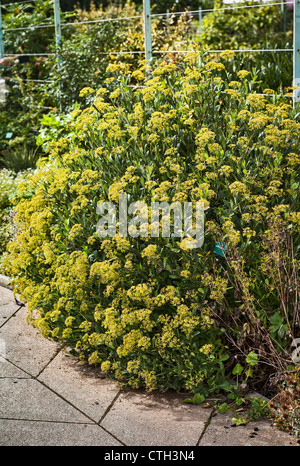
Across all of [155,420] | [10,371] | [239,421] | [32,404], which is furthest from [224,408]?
[10,371]

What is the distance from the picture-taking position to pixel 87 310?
351 centimetres

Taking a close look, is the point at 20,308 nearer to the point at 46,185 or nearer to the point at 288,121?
the point at 46,185

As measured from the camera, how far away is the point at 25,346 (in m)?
4.12

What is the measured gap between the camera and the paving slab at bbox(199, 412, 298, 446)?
2852mm

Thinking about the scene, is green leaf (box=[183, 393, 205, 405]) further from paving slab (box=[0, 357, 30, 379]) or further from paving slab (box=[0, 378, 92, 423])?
paving slab (box=[0, 357, 30, 379])

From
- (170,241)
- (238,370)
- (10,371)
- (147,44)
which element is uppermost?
(147,44)

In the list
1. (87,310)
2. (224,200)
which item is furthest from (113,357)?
(224,200)

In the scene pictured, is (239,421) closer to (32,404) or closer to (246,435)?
(246,435)

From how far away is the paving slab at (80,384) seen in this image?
3.35m

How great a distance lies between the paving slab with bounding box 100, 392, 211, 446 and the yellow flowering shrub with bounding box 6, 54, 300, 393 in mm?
103

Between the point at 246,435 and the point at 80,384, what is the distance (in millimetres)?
1163

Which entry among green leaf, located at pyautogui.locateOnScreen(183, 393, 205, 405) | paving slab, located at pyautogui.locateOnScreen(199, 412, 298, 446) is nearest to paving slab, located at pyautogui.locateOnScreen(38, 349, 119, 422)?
green leaf, located at pyautogui.locateOnScreen(183, 393, 205, 405)

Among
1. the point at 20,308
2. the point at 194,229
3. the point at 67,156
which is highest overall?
the point at 67,156

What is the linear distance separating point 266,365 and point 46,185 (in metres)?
1.89
